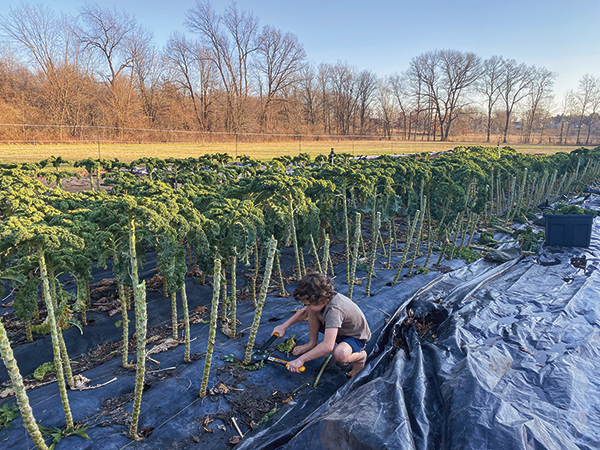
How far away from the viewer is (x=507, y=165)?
9836mm

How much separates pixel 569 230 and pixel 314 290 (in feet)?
19.3

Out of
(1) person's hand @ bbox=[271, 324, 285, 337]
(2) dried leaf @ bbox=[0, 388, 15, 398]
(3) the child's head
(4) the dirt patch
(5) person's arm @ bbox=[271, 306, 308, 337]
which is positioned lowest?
(4) the dirt patch

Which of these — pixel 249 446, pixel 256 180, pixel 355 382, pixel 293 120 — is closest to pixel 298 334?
pixel 355 382

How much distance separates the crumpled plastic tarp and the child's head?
27.5 inches

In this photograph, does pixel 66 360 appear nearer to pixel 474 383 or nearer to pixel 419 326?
pixel 474 383

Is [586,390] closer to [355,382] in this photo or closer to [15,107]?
[355,382]

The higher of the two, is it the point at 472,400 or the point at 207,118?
the point at 207,118

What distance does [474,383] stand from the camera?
237cm

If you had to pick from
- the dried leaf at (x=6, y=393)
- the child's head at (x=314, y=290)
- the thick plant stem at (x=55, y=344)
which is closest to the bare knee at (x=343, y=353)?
the child's head at (x=314, y=290)

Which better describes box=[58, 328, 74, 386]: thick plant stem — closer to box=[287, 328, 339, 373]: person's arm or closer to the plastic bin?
box=[287, 328, 339, 373]: person's arm

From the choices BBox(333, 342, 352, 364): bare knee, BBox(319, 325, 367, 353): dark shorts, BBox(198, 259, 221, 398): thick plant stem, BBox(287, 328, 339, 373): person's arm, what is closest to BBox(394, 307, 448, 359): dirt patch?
BBox(319, 325, 367, 353): dark shorts

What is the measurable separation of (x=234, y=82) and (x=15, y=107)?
74.0 ft

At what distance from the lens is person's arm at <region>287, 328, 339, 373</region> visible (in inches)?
121

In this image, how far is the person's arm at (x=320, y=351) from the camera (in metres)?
3.07
